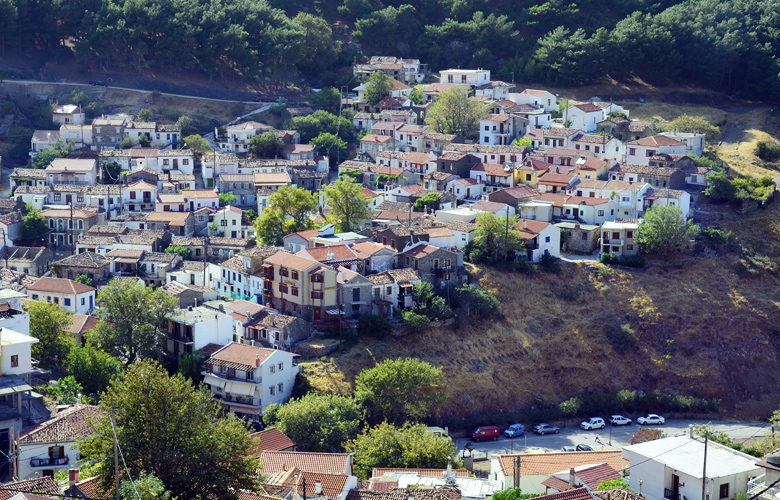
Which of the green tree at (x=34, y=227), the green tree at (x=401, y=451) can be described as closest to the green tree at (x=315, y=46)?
→ the green tree at (x=34, y=227)

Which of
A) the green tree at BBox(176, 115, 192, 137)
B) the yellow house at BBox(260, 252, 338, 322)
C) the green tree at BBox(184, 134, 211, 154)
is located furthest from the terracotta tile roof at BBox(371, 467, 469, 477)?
the green tree at BBox(176, 115, 192, 137)

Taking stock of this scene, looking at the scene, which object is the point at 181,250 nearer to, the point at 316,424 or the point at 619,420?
the point at 316,424

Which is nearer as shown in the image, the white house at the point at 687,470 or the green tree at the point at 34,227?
the white house at the point at 687,470

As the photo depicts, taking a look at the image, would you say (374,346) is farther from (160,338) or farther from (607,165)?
(607,165)

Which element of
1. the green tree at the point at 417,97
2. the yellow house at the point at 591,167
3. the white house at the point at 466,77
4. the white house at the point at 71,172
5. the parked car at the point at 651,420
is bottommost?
the parked car at the point at 651,420

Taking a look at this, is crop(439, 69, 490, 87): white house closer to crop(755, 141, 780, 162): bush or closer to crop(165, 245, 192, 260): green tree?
crop(755, 141, 780, 162): bush

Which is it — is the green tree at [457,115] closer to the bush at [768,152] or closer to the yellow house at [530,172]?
the yellow house at [530,172]

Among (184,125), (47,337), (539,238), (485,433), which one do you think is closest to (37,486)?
(47,337)
